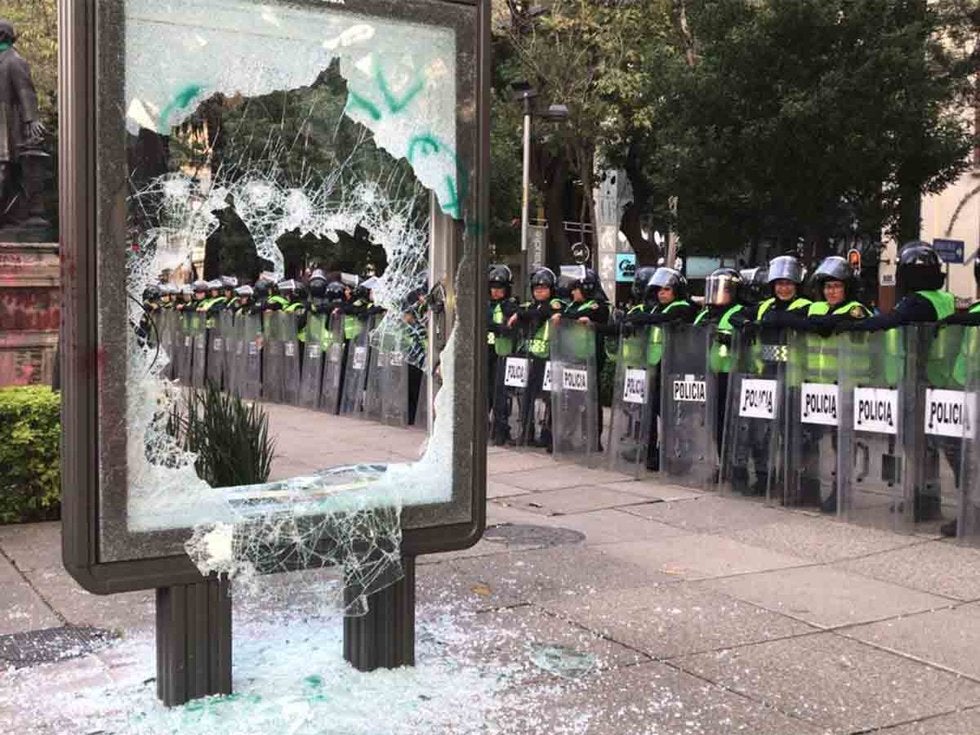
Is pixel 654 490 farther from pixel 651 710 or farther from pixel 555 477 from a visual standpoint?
pixel 651 710

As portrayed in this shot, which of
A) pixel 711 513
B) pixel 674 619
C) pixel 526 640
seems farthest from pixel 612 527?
pixel 526 640

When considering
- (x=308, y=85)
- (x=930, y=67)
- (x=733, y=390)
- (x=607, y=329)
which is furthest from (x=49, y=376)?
(x=930, y=67)

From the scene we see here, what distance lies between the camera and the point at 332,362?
14.6 metres

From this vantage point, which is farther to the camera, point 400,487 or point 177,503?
point 400,487

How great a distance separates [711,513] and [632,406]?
185cm

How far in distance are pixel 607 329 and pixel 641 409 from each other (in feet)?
3.53

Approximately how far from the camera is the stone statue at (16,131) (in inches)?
371

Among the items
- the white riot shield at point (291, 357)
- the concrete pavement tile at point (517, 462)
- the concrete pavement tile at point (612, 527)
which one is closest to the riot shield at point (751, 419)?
the concrete pavement tile at point (612, 527)

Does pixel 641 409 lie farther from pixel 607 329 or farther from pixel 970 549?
pixel 970 549

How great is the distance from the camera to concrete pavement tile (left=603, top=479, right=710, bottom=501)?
892 cm

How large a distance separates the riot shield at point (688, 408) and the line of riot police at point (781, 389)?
0.01 meters

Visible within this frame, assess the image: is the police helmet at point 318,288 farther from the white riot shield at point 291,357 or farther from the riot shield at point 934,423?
the riot shield at point 934,423

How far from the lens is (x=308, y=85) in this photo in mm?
4035

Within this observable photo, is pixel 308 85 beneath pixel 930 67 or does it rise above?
beneath
